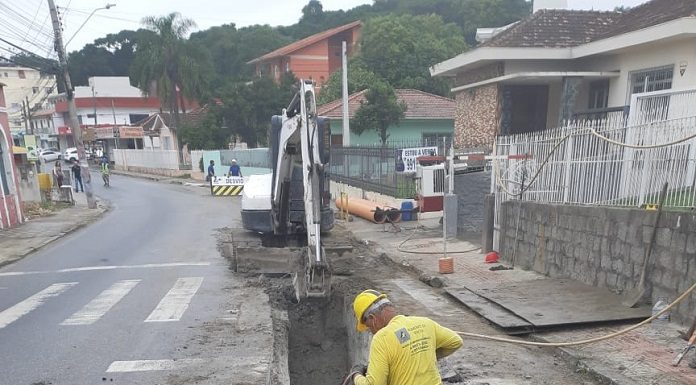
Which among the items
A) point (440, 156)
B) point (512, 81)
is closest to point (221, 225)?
point (440, 156)

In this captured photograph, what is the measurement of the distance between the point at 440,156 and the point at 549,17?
6.08 meters

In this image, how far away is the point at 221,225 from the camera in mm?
16203

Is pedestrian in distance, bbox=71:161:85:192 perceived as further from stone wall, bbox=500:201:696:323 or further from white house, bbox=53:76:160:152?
white house, bbox=53:76:160:152

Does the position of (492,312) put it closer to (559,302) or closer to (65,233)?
(559,302)

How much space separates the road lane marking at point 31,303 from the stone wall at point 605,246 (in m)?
8.76

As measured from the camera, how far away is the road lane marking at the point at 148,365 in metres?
5.57

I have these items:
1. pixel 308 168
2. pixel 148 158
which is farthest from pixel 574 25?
pixel 148 158

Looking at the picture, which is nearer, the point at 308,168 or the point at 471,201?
the point at 308,168

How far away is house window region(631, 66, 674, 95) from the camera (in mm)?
12141

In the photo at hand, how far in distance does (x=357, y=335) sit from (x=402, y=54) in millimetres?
34212

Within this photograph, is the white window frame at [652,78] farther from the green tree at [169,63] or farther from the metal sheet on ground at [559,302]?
the green tree at [169,63]

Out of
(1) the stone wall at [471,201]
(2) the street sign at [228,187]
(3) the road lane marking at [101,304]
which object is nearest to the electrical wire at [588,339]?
(3) the road lane marking at [101,304]

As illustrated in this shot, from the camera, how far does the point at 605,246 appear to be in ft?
23.0

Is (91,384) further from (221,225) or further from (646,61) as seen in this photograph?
(646,61)
